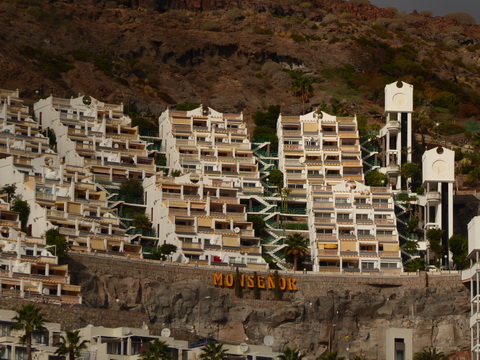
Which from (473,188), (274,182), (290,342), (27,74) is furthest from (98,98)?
(290,342)

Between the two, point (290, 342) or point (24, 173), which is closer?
point (290, 342)

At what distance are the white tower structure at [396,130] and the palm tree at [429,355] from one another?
31618 mm

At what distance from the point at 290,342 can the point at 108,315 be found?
20249 millimetres

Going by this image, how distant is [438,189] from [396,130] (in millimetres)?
12575

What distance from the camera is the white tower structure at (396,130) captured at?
174 meters

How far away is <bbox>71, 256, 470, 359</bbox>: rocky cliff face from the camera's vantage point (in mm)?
144250

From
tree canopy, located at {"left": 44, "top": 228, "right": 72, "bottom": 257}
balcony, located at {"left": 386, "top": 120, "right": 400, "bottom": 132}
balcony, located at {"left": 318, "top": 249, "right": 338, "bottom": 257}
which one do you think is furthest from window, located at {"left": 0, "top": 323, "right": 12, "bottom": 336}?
balcony, located at {"left": 386, "top": 120, "right": 400, "bottom": 132}

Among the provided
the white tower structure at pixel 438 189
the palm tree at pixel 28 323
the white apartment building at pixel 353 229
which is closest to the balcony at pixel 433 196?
the white tower structure at pixel 438 189

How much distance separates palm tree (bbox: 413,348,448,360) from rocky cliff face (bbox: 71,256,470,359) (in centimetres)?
204

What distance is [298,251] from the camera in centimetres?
15612

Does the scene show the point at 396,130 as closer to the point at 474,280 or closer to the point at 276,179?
the point at 276,179

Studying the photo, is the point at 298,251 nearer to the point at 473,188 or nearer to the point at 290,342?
the point at 290,342

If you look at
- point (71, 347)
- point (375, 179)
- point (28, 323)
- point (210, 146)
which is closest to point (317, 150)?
point (375, 179)

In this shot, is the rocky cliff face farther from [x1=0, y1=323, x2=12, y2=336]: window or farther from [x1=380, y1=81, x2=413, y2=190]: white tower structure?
[x1=380, y1=81, x2=413, y2=190]: white tower structure
